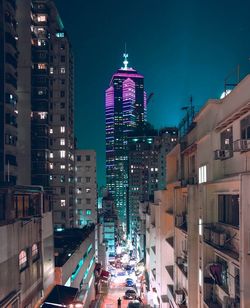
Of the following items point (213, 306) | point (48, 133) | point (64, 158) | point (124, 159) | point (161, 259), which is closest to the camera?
point (213, 306)

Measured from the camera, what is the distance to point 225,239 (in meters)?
12.1

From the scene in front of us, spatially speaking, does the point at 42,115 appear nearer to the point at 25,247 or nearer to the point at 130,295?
the point at 130,295

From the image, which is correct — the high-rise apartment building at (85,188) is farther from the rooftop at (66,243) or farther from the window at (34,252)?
the window at (34,252)

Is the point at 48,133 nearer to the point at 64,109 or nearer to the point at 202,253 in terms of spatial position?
the point at 64,109

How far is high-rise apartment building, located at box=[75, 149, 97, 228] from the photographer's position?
6259 cm

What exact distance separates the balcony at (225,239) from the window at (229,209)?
315mm

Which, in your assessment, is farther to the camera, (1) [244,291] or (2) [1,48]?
(2) [1,48]

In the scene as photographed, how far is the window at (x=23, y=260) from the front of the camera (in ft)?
50.3

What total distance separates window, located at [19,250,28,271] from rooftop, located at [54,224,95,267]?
23.3ft

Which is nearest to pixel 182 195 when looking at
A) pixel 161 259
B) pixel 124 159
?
pixel 161 259

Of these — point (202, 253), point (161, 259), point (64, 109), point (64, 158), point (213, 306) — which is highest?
point (64, 109)

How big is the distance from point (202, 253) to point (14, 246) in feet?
26.2

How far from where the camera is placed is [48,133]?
5169cm

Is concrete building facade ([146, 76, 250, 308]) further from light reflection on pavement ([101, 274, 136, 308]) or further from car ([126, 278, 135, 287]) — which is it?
car ([126, 278, 135, 287])
